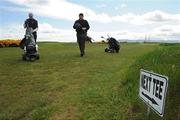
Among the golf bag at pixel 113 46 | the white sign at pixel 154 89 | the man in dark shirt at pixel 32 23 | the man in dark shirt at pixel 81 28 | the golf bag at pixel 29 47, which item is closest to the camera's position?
the white sign at pixel 154 89

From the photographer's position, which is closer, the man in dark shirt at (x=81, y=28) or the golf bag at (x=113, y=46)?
the man in dark shirt at (x=81, y=28)

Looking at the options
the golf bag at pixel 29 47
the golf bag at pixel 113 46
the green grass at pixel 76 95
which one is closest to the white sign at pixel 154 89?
the green grass at pixel 76 95

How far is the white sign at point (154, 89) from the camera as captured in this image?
5746 millimetres

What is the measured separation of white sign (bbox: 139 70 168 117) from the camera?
18.9 feet

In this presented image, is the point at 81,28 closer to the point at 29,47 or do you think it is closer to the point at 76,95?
the point at 29,47

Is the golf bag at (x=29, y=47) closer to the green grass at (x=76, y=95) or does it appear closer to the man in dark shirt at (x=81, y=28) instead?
the man in dark shirt at (x=81, y=28)

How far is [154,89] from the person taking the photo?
242 inches

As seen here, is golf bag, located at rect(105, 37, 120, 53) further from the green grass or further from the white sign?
the white sign

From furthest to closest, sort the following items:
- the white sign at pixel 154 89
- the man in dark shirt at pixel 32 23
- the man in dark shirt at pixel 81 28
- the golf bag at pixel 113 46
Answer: the golf bag at pixel 113 46 < the man in dark shirt at pixel 81 28 < the man in dark shirt at pixel 32 23 < the white sign at pixel 154 89

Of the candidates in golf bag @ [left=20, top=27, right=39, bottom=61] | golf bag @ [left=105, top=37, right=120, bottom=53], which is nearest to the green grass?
golf bag @ [left=20, top=27, right=39, bottom=61]

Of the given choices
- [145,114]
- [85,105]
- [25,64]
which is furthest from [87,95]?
[25,64]

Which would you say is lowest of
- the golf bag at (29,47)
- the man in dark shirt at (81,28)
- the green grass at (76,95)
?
the green grass at (76,95)

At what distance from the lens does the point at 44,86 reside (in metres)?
11.6

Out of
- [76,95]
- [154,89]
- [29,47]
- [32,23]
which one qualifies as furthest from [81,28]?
[154,89]
